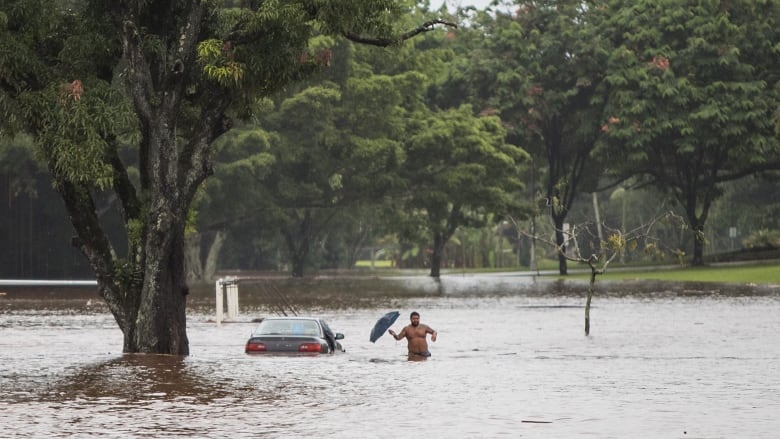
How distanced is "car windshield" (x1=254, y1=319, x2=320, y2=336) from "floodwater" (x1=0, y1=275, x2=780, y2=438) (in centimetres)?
54

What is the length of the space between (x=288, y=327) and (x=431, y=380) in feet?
14.7

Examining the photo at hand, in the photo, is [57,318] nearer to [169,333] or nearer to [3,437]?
[169,333]

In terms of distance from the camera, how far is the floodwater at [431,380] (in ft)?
57.3

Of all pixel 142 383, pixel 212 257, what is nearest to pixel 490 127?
pixel 212 257

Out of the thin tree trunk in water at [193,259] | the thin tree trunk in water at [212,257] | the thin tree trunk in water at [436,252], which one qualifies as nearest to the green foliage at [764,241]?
the thin tree trunk in water at [436,252]

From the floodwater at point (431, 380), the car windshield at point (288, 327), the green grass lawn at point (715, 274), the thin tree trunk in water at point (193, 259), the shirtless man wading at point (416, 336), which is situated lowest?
the floodwater at point (431, 380)

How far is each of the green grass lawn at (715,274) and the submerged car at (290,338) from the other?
41.6 m

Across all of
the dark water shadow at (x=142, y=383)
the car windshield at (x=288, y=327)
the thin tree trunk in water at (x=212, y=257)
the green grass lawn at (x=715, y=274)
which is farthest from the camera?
the thin tree trunk in water at (x=212, y=257)

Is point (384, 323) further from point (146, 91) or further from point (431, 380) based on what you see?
point (146, 91)

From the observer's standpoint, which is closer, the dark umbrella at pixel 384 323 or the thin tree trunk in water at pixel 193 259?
the dark umbrella at pixel 384 323

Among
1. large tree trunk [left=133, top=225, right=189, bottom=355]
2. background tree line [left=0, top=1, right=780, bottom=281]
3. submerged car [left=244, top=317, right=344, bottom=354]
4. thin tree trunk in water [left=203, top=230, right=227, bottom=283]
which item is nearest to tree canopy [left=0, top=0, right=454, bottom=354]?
large tree trunk [left=133, top=225, right=189, bottom=355]

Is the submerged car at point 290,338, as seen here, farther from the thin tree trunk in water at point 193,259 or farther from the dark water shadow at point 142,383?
the thin tree trunk in water at point 193,259

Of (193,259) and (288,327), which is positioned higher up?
(193,259)

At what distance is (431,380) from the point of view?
79.4 feet
